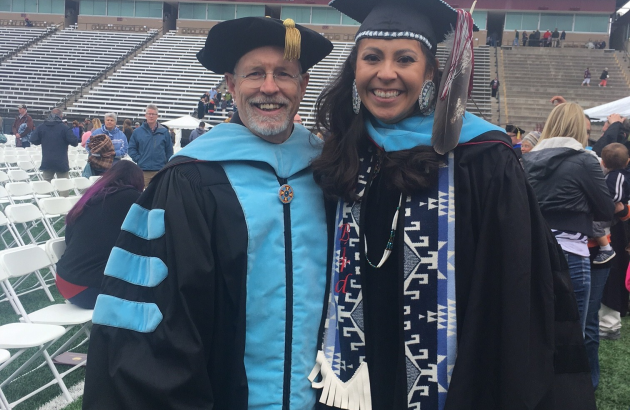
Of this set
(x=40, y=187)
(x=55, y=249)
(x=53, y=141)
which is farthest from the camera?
(x=53, y=141)

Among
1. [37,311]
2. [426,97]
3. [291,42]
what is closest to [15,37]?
[37,311]

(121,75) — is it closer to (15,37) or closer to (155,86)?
(155,86)

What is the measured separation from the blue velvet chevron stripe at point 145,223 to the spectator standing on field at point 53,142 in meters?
7.22

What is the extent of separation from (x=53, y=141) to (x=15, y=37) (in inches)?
1156

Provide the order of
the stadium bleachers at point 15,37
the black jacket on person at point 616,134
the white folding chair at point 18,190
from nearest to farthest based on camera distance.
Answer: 1. the black jacket on person at point 616,134
2. the white folding chair at point 18,190
3. the stadium bleachers at point 15,37

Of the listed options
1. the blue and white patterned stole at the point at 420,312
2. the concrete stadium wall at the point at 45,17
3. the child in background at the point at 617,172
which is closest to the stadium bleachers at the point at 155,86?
the concrete stadium wall at the point at 45,17

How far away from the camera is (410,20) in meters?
1.57

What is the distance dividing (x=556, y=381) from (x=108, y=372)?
1211mm

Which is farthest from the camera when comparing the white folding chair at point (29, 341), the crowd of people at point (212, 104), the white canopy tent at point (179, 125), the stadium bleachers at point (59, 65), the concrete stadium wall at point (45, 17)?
the concrete stadium wall at point (45, 17)

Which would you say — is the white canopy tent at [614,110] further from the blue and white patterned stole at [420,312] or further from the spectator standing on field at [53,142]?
the spectator standing on field at [53,142]

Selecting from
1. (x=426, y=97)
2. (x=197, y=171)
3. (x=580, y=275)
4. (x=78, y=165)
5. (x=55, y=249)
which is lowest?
(x=78, y=165)

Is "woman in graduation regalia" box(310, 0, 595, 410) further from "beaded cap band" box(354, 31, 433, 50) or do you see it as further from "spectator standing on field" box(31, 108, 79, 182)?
"spectator standing on field" box(31, 108, 79, 182)

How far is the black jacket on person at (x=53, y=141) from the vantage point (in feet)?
25.7

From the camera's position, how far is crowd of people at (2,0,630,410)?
1400mm
